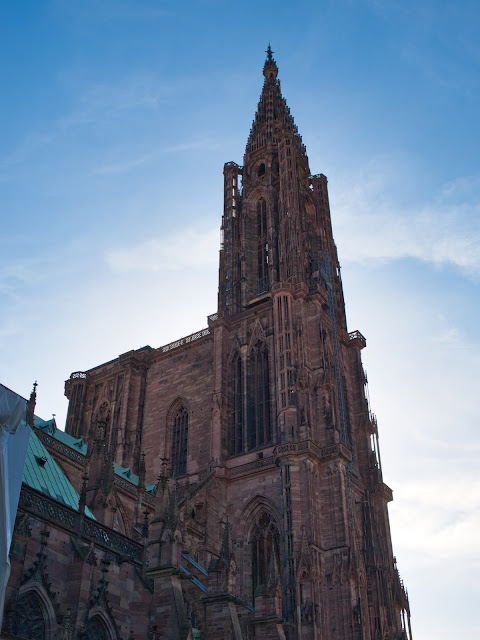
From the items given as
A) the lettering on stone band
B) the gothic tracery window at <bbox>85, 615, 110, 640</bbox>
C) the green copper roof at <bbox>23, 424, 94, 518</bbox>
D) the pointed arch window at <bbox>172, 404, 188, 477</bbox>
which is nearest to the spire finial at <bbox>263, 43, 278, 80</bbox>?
the lettering on stone band

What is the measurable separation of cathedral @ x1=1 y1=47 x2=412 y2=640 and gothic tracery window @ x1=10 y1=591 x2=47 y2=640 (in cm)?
4

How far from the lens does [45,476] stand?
75.0ft

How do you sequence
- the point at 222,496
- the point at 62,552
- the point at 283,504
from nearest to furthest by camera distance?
the point at 62,552 < the point at 283,504 < the point at 222,496

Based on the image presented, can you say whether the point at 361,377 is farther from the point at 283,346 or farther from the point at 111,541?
the point at 111,541

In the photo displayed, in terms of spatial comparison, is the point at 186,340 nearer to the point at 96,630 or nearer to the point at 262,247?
the point at 262,247

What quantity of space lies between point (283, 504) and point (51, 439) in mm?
11057

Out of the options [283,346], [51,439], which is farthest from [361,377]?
[51,439]

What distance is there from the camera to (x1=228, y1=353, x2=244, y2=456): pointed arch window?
38.7m

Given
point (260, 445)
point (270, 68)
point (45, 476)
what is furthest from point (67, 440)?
point (270, 68)

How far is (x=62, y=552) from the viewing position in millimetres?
19047

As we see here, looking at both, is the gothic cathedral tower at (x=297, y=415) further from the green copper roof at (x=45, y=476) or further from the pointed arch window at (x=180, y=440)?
the green copper roof at (x=45, y=476)

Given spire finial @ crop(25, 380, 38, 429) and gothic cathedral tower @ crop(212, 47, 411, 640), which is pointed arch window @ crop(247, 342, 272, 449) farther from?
spire finial @ crop(25, 380, 38, 429)

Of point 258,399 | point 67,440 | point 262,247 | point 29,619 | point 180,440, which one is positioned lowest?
point 29,619

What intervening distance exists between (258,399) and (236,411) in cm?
159
